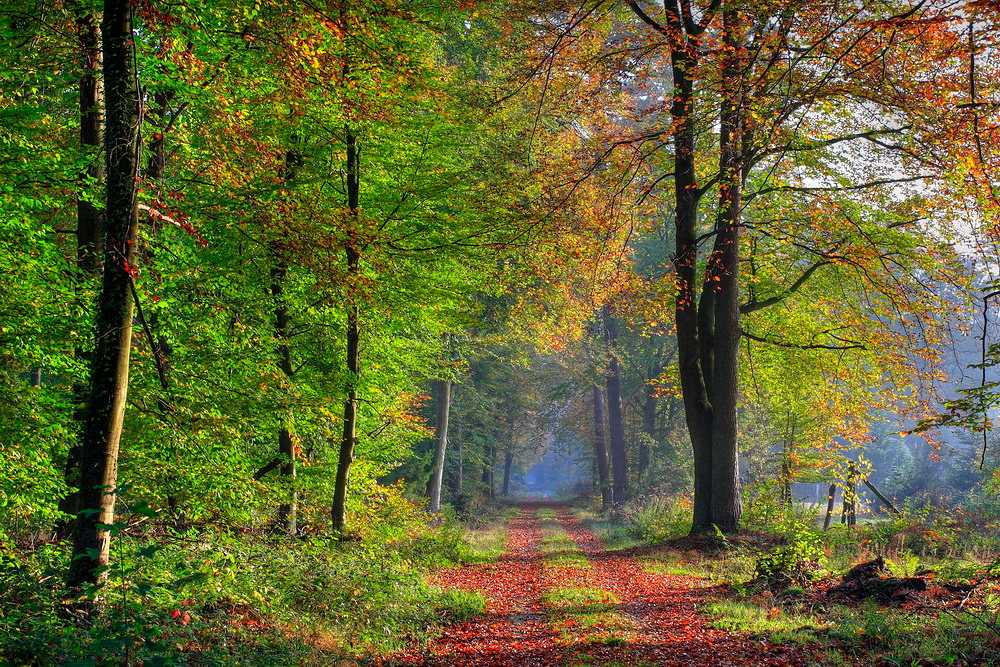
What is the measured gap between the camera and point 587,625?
24.3 ft

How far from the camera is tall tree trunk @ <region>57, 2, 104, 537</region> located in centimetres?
610

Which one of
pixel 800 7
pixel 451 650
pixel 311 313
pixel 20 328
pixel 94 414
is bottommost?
pixel 451 650

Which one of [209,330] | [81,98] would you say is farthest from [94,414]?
[81,98]

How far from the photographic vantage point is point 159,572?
5.61 m

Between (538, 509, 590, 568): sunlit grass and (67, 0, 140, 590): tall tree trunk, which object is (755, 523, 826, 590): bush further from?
(67, 0, 140, 590): tall tree trunk

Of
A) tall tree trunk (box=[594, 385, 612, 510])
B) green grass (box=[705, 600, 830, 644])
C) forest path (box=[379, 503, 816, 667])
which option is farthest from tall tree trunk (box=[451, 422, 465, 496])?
green grass (box=[705, 600, 830, 644])

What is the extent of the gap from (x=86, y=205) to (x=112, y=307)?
3118mm

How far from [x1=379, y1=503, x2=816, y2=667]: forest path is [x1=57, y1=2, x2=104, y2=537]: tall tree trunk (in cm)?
419

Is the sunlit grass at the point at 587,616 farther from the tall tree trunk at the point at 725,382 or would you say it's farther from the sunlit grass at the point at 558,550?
the tall tree trunk at the point at 725,382

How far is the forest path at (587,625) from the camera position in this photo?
6.12 m

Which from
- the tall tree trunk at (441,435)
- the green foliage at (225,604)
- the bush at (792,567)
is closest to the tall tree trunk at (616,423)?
the tall tree trunk at (441,435)

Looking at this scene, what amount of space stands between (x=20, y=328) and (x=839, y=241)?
1386 cm

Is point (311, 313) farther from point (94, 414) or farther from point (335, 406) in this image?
point (94, 414)

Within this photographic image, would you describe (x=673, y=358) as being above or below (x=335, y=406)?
above
